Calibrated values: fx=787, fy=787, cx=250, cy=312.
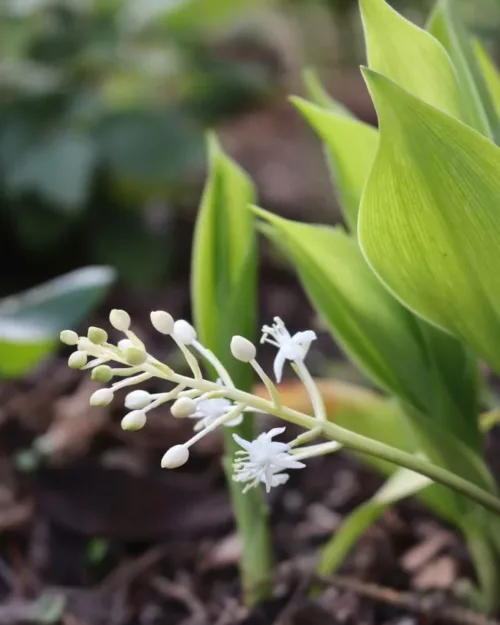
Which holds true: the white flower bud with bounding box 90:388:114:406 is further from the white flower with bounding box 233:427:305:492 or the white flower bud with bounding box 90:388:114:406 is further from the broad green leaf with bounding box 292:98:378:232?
the broad green leaf with bounding box 292:98:378:232

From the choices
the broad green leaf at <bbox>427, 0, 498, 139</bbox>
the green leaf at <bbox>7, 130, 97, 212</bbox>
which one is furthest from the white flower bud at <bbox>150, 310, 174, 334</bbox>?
the green leaf at <bbox>7, 130, 97, 212</bbox>

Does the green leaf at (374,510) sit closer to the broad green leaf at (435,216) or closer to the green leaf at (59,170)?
the broad green leaf at (435,216)

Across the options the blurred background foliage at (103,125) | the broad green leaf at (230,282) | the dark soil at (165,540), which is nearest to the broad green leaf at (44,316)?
the dark soil at (165,540)

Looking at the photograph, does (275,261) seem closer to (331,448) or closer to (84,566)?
(84,566)

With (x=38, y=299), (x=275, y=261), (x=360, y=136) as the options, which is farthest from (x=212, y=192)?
(x=275, y=261)

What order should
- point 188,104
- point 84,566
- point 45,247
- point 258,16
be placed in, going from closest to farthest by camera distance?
point 84,566
point 45,247
point 188,104
point 258,16

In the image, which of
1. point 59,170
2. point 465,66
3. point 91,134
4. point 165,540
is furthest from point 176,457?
point 91,134
